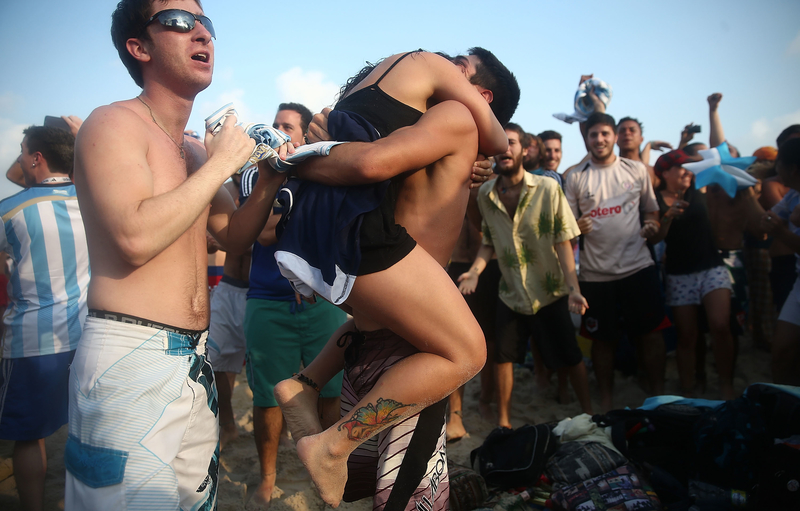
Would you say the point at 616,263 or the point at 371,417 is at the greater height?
the point at 371,417

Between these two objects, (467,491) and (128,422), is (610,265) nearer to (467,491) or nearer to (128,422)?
(467,491)

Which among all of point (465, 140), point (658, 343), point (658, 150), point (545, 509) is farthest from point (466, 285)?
point (658, 150)

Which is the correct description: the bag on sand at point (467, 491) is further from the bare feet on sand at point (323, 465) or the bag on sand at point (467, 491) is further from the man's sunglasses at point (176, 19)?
the man's sunglasses at point (176, 19)

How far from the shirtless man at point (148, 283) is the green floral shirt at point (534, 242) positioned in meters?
3.33

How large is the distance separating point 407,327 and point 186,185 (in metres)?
0.91

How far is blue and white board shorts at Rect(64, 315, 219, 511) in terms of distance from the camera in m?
1.58

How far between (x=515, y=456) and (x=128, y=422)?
2.81 metres

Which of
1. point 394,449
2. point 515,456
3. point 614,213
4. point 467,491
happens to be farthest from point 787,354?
point 394,449

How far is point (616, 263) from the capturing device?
16.0 feet

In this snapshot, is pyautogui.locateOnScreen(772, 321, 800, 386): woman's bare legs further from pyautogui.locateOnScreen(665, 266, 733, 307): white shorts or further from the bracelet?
the bracelet

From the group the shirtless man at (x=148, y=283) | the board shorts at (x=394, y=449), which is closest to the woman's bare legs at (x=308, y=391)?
the board shorts at (x=394, y=449)

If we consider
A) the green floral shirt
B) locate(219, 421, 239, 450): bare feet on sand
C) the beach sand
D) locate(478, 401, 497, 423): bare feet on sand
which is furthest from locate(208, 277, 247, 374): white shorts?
the green floral shirt

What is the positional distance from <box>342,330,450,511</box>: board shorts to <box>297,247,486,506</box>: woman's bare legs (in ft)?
0.45

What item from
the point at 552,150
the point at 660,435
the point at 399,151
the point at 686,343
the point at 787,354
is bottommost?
the point at 660,435
